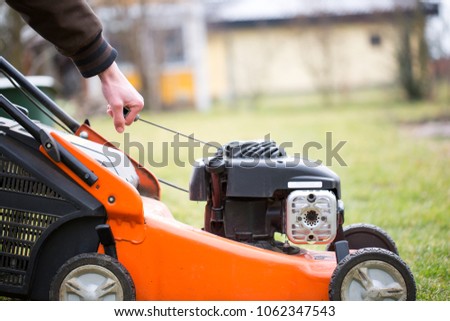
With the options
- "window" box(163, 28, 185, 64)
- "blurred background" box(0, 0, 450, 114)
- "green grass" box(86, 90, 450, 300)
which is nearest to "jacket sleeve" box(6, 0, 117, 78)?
"green grass" box(86, 90, 450, 300)

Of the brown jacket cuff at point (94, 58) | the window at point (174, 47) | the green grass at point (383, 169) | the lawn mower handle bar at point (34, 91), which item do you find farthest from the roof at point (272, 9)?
the brown jacket cuff at point (94, 58)

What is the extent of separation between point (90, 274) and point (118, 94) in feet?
1.94

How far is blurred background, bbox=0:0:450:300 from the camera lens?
16.2 feet

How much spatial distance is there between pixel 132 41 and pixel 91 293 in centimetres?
1612

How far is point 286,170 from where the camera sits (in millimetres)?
2494

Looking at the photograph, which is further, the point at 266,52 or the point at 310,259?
the point at 266,52

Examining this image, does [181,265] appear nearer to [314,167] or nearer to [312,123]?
[314,167]

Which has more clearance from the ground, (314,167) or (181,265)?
(314,167)

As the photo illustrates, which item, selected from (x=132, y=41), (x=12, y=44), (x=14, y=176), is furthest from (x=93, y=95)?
(x=14, y=176)

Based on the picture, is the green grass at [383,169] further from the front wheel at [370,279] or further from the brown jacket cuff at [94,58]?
the brown jacket cuff at [94,58]

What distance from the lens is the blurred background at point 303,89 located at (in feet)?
16.2

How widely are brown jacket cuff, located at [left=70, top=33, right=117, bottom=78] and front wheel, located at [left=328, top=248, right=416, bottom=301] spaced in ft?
3.24

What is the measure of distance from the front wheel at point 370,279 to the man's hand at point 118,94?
86cm
